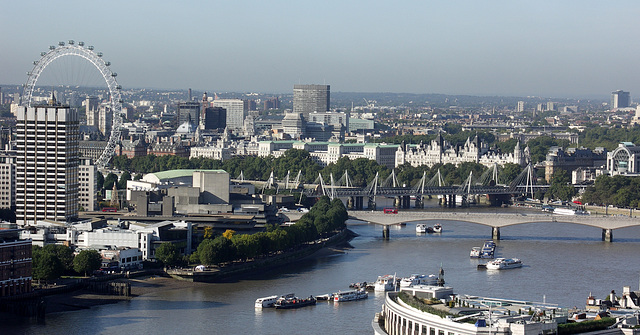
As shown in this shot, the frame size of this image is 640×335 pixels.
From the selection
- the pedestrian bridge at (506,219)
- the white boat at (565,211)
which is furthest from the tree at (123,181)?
the white boat at (565,211)

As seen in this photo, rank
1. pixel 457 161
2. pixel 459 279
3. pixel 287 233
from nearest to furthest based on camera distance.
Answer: pixel 459 279, pixel 287 233, pixel 457 161

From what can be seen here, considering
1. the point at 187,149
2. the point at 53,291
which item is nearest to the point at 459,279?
the point at 53,291

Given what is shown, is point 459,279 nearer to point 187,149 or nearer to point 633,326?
point 633,326

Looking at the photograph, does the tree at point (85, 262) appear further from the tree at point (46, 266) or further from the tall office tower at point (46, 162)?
the tall office tower at point (46, 162)

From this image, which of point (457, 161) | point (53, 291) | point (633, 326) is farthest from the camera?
point (457, 161)

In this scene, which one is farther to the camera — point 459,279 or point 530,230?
point 530,230

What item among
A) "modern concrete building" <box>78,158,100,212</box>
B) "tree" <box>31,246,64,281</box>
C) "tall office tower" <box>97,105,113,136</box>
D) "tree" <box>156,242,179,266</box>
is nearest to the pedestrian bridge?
"modern concrete building" <box>78,158,100,212</box>

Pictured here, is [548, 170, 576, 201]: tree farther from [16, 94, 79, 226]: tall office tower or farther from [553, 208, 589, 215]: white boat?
[16, 94, 79, 226]: tall office tower

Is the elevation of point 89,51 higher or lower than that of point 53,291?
higher
